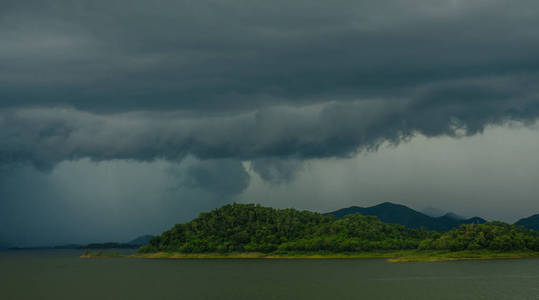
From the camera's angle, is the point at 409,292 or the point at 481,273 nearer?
the point at 409,292

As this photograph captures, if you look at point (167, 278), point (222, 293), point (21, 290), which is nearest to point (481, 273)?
point (222, 293)

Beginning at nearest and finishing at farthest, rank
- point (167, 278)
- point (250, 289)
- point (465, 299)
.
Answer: point (465, 299) → point (250, 289) → point (167, 278)

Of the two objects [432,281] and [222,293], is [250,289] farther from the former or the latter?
[432,281]

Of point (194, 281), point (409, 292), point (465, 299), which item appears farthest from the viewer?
point (194, 281)

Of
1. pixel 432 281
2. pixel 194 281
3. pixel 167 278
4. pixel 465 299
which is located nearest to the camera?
pixel 465 299

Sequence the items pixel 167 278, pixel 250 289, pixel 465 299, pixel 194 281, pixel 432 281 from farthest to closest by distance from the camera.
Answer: pixel 167 278
pixel 194 281
pixel 432 281
pixel 250 289
pixel 465 299

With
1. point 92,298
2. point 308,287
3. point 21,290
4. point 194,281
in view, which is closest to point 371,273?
point 308,287

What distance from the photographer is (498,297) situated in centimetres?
9075

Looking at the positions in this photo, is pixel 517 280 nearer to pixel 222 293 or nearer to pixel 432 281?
pixel 432 281

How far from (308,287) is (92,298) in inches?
1740

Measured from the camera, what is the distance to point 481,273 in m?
137

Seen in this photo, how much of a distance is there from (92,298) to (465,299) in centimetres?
6933

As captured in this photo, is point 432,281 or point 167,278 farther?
point 167,278

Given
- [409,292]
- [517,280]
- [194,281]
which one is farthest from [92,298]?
[517,280]
